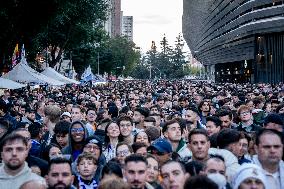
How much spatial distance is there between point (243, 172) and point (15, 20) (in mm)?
27287

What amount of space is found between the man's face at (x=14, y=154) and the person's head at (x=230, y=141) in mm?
2672

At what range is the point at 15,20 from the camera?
30.6 metres

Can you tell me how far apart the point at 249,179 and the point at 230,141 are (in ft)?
8.52

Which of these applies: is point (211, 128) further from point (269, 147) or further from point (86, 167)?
point (269, 147)

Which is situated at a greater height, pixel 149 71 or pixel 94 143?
pixel 149 71

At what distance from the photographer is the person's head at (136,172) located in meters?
5.67

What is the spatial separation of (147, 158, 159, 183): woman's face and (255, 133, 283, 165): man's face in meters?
1.22

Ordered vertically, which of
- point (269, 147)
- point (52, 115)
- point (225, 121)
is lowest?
→ point (269, 147)

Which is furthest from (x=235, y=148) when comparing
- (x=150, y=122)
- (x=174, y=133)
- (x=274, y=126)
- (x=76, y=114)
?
(x=76, y=114)

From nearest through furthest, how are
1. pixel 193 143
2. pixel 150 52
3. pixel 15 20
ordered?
pixel 193 143, pixel 15 20, pixel 150 52

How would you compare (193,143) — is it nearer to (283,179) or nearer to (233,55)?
(283,179)

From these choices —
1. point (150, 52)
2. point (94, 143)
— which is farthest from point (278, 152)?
point (150, 52)

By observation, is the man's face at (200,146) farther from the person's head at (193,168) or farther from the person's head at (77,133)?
the person's head at (77,133)

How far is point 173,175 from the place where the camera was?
5746 mm
